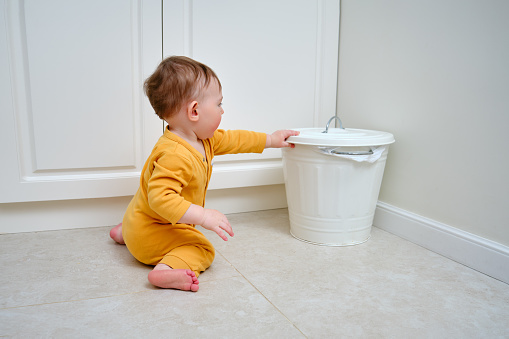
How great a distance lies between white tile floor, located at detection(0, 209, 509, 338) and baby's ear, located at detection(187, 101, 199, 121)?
389 millimetres

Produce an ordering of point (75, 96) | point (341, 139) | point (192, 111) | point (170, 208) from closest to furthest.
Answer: point (170, 208), point (192, 111), point (341, 139), point (75, 96)

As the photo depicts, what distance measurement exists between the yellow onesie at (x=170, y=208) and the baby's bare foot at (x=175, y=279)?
0.15 feet

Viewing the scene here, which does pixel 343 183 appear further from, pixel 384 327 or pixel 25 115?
pixel 25 115

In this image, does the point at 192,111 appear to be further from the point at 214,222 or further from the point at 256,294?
the point at 256,294

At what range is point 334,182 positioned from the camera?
1192 mm

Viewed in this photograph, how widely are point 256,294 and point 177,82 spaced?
530mm

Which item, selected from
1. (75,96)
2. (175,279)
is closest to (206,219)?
(175,279)

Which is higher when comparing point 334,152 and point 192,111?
point 192,111

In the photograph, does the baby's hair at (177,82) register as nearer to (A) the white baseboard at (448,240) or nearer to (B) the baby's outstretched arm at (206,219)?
(B) the baby's outstretched arm at (206,219)

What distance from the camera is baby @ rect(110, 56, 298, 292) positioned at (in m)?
0.93

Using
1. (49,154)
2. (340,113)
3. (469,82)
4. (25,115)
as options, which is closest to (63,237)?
(49,154)

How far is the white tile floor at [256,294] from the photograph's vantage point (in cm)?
79

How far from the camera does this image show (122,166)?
1346 millimetres

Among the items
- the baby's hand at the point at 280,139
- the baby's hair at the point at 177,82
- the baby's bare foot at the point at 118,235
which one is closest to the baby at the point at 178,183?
the baby's hair at the point at 177,82
